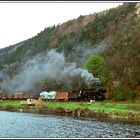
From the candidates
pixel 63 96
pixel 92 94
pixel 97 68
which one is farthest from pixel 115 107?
pixel 97 68

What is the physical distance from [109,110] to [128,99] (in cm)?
1714

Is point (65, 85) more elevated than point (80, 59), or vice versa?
point (80, 59)

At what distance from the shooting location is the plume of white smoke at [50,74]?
130775mm

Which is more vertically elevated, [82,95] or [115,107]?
[82,95]

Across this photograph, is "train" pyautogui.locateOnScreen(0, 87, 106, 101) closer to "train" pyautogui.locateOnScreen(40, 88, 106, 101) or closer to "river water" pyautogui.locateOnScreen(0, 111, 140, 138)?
"train" pyautogui.locateOnScreen(40, 88, 106, 101)

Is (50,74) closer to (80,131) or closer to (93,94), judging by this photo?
(93,94)

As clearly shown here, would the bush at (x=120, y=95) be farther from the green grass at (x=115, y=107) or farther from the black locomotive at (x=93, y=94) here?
the green grass at (x=115, y=107)

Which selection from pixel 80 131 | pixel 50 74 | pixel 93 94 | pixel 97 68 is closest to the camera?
pixel 80 131

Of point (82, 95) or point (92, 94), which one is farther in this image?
point (82, 95)

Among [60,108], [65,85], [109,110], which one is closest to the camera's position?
[109,110]

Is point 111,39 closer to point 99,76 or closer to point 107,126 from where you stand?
point 99,76

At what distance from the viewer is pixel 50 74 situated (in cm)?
15725

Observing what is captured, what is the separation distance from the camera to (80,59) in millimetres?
173375

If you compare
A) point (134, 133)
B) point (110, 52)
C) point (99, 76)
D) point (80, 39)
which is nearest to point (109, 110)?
point (134, 133)
